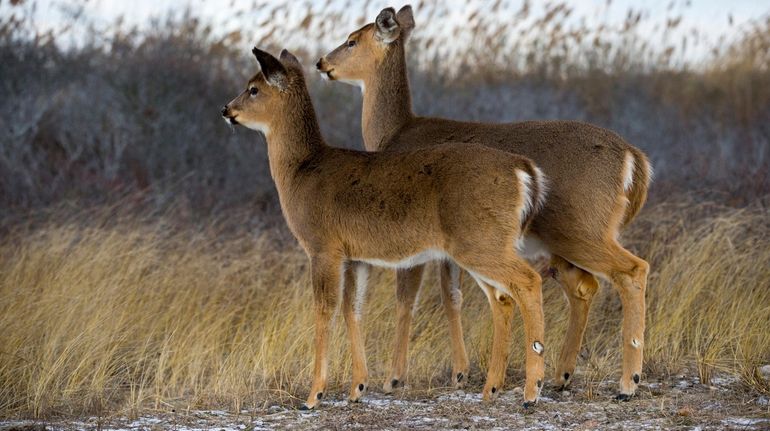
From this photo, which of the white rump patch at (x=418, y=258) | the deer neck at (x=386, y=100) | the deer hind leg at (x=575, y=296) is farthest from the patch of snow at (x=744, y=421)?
the deer neck at (x=386, y=100)

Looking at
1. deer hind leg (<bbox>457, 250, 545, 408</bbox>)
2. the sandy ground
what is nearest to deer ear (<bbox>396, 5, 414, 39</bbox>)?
deer hind leg (<bbox>457, 250, 545, 408</bbox>)

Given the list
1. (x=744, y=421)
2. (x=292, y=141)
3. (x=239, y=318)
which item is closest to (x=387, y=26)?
(x=292, y=141)

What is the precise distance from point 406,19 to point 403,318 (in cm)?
279

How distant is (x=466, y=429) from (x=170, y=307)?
3431mm

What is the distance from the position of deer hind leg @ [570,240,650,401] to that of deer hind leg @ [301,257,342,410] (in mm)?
1517

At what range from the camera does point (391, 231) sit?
663cm

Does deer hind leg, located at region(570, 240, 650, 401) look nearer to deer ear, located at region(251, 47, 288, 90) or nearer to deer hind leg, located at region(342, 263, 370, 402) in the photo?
deer hind leg, located at region(342, 263, 370, 402)

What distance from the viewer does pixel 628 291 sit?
22.7ft

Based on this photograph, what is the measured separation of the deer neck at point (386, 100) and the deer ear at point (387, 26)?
9cm

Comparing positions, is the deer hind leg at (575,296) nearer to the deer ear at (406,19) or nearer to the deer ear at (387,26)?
the deer ear at (387,26)

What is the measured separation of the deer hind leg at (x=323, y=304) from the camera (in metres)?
6.81

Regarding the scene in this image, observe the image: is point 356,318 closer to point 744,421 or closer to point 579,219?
point 579,219

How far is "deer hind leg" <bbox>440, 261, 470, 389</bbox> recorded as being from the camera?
24.3ft

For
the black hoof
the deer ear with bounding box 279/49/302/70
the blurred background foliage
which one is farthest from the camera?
the blurred background foliage
